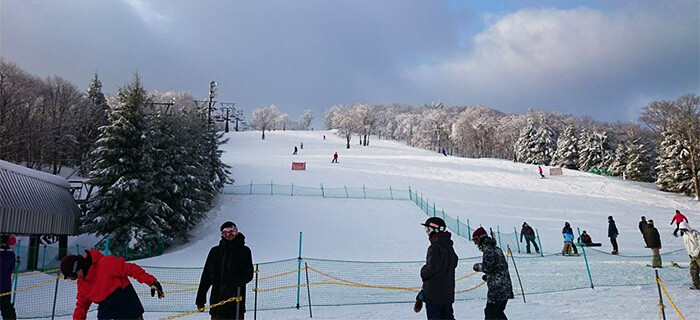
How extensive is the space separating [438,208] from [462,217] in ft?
7.52

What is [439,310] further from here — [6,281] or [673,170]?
[673,170]

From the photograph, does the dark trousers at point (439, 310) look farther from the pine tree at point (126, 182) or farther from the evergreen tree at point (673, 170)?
the evergreen tree at point (673, 170)

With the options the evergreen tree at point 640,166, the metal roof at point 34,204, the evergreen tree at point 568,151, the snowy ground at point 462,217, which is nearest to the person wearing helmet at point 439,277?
the snowy ground at point 462,217

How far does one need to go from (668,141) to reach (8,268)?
5823cm

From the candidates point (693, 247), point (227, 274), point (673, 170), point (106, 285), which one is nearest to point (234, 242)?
point (227, 274)

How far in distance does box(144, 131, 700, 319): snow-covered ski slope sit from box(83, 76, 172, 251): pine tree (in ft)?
6.23

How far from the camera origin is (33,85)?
40.1 metres

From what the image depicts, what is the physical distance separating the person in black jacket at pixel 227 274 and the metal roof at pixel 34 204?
1478cm

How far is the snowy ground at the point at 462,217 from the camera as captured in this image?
9930mm

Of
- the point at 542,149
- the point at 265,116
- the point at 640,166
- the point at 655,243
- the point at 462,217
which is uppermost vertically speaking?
the point at 265,116

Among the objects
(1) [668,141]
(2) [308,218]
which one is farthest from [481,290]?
(1) [668,141]

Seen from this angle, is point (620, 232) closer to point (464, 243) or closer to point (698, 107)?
point (464, 243)

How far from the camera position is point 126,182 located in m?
20.8

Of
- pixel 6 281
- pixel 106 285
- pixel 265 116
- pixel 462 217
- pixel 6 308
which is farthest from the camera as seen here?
pixel 265 116
